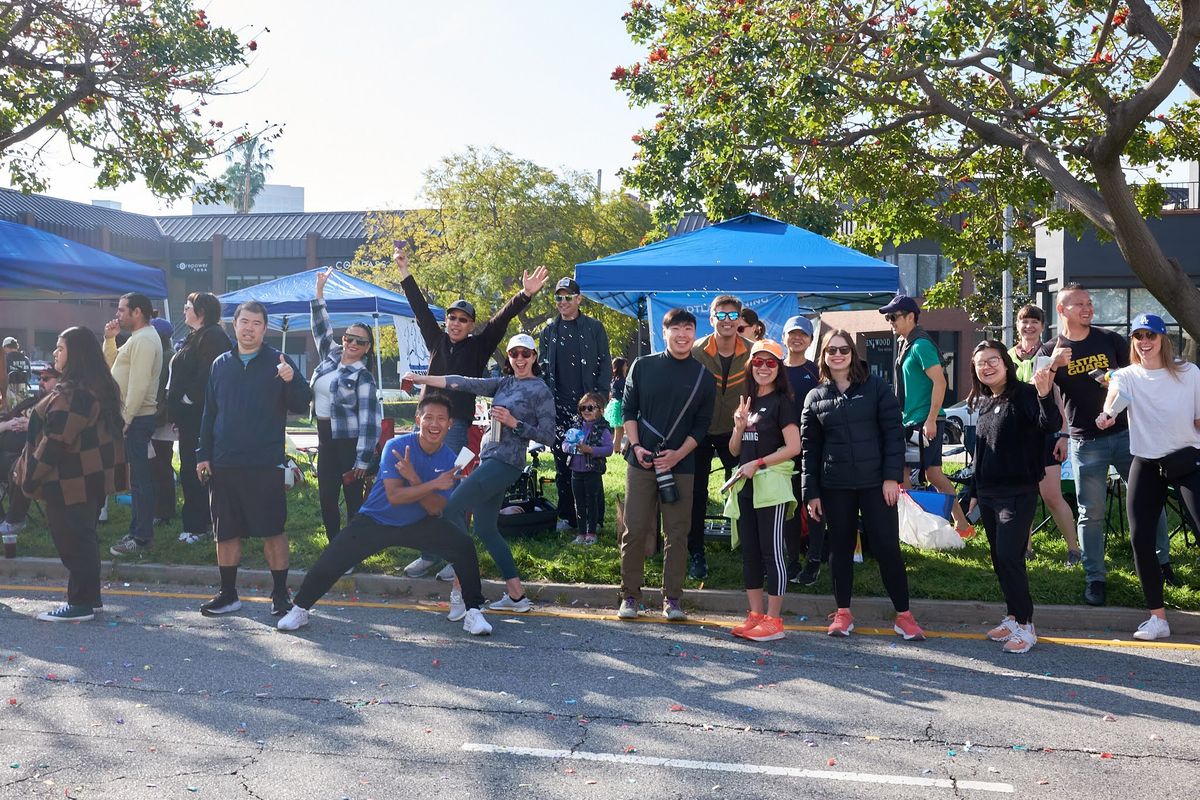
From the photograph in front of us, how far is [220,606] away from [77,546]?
0.97m

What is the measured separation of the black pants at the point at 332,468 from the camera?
27.8 feet

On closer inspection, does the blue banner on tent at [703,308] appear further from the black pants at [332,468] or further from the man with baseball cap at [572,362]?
the black pants at [332,468]

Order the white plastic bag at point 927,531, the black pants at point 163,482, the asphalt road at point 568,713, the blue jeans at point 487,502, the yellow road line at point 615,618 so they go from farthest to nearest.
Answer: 1. the black pants at point 163,482
2. the white plastic bag at point 927,531
3. the blue jeans at point 487,502
4. the yellow road line at point 615,618
5. the asphalt road at point 568,713

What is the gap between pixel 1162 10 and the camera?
14.0m

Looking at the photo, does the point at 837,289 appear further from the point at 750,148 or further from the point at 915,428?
the point at 750,148

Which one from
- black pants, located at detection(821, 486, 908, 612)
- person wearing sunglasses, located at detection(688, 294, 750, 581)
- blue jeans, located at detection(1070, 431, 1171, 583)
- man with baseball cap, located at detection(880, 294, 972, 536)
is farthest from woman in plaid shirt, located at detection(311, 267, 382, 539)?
blue jeans, located at detection(1070, 431, 1171, 583)

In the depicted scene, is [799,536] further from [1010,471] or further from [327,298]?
[327,298]

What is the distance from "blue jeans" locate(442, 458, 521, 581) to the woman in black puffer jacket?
6.49 ft

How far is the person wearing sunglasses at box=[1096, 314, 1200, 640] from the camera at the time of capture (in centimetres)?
679

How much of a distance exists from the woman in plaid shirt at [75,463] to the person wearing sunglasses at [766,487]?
13.3ft

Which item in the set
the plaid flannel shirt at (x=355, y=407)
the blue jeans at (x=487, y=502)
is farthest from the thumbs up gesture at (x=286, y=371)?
the blue jeans at (x=487, y=502)

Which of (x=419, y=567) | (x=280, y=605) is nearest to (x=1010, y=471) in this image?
(x=419, y=567)

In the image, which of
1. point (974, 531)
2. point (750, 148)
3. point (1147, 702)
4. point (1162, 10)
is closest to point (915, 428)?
point (974, 531)

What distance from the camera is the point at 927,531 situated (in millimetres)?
8742
